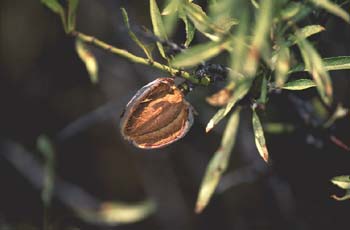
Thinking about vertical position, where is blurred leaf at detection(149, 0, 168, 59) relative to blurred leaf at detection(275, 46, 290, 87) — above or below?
above

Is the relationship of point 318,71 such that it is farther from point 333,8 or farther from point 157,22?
point 157,22

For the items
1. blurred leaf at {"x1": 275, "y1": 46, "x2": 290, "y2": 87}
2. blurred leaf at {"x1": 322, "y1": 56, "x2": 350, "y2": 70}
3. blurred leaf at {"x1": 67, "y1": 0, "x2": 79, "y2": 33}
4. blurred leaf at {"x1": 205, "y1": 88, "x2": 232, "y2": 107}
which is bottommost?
blurred leaf at {"x1": 322, "y1": 56, "x2": 350, "y2": 70}

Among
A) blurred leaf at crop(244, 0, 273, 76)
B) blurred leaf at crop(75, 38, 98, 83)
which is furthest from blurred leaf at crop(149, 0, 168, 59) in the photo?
blurred leaf at crop(244, 0, 273, 76)

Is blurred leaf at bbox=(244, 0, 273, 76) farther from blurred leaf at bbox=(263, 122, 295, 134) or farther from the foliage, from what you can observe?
blurred leaf at bbox=(263, 122, 295, 134)

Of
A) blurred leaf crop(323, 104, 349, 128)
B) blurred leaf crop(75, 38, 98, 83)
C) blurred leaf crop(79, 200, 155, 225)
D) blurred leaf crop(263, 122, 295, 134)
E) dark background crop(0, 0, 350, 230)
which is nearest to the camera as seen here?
blurred leaf crop(75, 38, 98, 83)

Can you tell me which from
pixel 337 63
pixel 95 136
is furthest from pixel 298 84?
pixel 95 136

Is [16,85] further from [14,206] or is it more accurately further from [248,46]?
[248,46]

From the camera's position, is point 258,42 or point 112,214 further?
point 112,214
